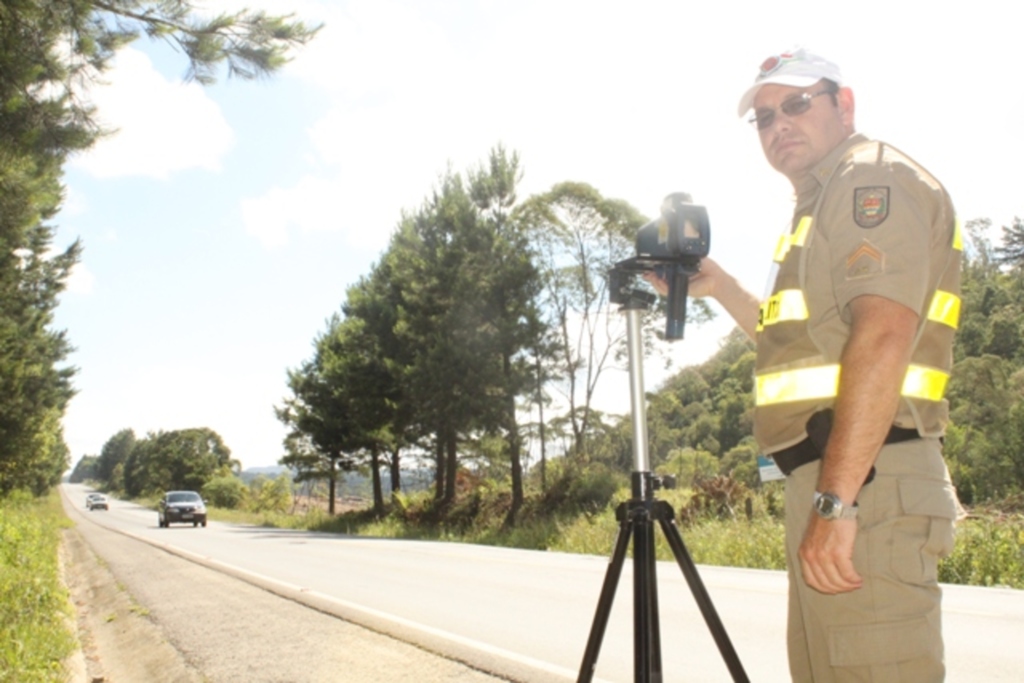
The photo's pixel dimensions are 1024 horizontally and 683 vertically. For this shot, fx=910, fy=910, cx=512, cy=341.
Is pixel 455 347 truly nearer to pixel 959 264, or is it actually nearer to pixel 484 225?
pixel 484 225

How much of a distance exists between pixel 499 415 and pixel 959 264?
2516cm

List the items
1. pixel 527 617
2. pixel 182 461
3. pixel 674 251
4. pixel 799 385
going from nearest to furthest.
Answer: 1. pixel 799 385
2. pixel 674 251
3. pixel 527 617
4. pixel 182 461

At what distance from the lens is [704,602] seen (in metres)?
2.54

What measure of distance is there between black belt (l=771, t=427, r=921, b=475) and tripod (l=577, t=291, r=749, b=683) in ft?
1.14

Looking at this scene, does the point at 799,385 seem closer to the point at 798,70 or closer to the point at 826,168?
the point at 826,168

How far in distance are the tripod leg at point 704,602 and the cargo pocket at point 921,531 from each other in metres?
0.54

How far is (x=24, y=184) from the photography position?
8320 mm

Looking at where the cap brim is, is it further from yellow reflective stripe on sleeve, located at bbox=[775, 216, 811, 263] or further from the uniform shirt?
yellow reflective stripe on sleeve, located at bbox=[775, 216, 811, 263]

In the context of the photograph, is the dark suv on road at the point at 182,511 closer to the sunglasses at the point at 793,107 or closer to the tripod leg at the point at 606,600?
the tripod leg at the point at 606,600

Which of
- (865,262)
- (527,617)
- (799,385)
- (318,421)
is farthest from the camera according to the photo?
(318,421)

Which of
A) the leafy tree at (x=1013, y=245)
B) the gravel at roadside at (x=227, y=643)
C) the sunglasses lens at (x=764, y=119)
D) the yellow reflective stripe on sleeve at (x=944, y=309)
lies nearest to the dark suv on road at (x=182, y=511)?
the gravel at roadside at (x=227, y=643)

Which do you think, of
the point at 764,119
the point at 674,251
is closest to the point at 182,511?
the point at 674,251

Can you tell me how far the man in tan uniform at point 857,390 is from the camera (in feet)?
6.80

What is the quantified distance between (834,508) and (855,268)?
57 cm
